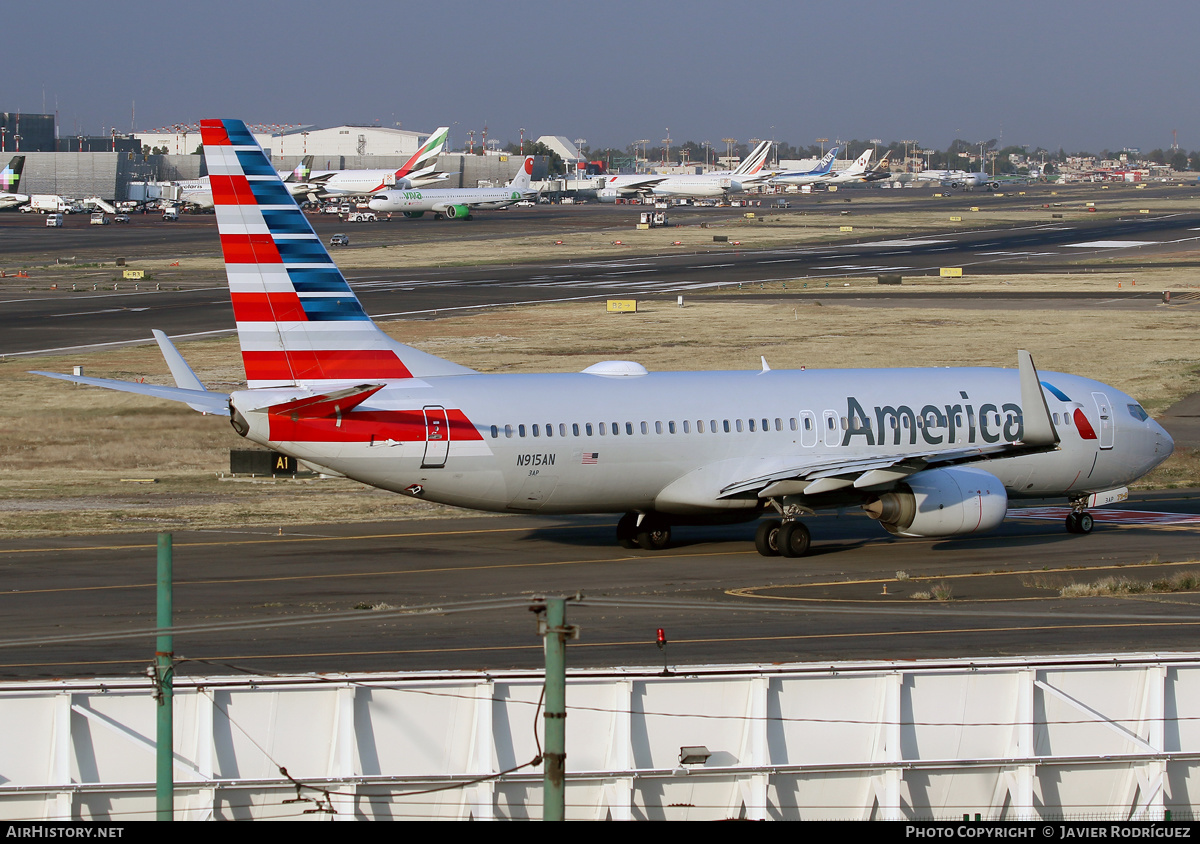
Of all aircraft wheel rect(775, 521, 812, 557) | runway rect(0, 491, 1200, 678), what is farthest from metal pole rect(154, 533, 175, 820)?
aircraft wheel rect(775, 521, 812, 557)

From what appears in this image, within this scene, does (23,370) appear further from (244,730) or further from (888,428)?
(244,730)

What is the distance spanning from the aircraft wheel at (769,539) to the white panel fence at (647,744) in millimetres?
19405

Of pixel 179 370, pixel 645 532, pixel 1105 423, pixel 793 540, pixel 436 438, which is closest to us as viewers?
pixel 179 370

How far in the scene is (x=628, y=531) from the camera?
41.2 m

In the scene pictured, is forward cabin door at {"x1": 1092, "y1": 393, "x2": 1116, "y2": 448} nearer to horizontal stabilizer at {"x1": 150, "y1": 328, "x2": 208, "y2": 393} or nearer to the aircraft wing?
the aircraft wing

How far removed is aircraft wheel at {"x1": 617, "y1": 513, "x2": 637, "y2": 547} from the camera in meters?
41.2


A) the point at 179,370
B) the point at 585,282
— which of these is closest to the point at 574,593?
the point at 179,370

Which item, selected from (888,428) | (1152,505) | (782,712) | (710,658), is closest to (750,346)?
(1152,505)

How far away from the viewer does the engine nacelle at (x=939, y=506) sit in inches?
1535

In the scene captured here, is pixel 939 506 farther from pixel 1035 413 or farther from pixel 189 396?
pixel 189 396

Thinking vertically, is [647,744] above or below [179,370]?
below

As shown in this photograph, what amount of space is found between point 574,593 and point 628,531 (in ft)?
21.3

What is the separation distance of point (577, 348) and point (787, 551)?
4359 centimetres

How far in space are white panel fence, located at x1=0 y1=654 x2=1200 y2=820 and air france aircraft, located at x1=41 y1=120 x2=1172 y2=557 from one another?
1668cm
